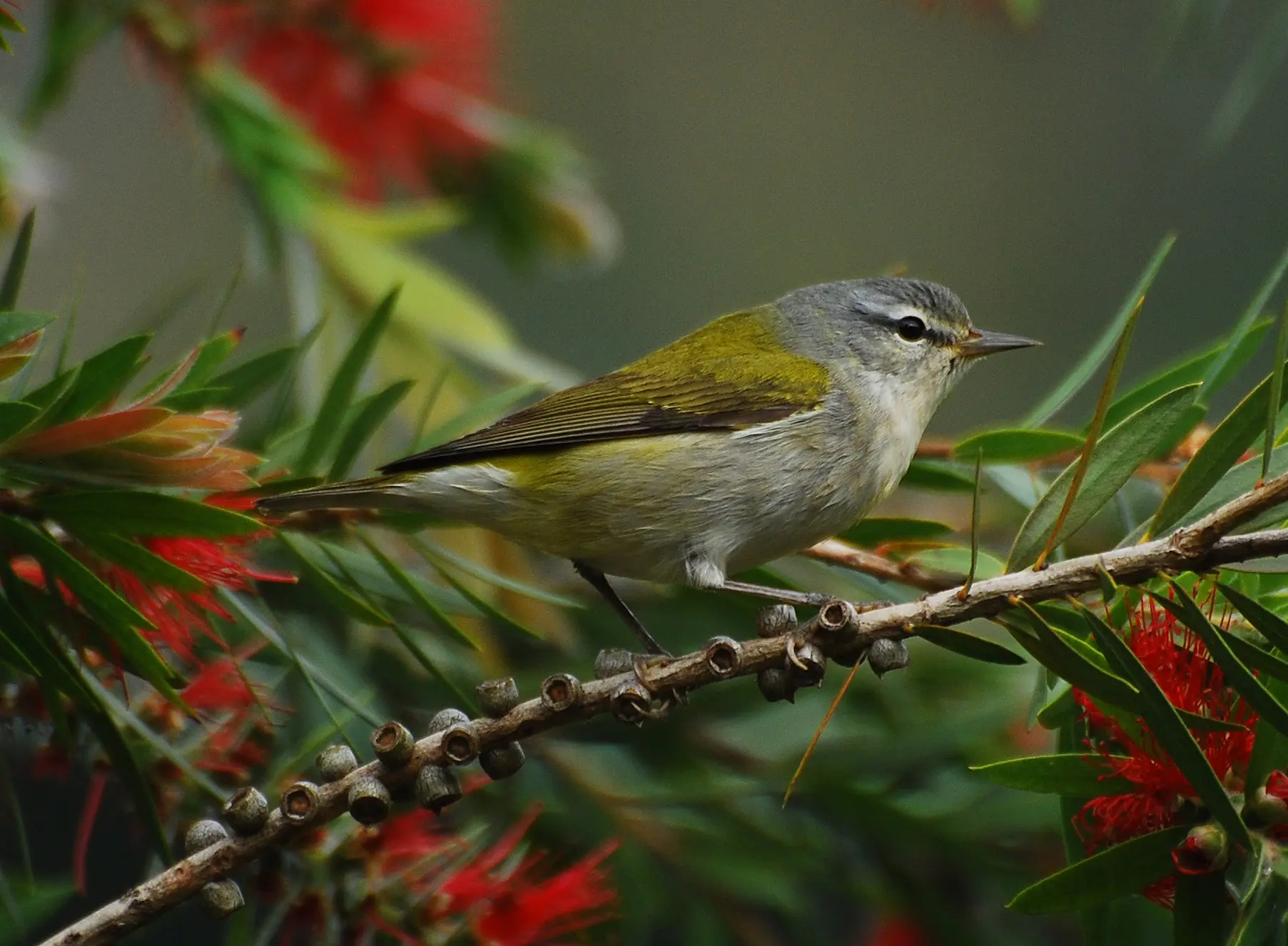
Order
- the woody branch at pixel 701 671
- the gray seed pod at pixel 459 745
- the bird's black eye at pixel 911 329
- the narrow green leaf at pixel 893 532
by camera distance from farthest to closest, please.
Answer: the bird's black eye at pixel 911 329, the narrow green leaf at pixel 893 532, the gray seed pod at pixel 459 745, the woody branch at pixel 701 671

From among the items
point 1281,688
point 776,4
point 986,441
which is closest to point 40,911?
point 986,441

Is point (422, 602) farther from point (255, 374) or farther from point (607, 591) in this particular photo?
point (607, 591)

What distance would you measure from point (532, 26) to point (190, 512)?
837 cm

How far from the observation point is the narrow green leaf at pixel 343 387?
1810 millimetres

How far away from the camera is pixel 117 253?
6762 mm

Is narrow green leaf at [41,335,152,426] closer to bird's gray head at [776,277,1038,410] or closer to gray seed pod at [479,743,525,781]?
gray seed pod at [479,743,525,781]

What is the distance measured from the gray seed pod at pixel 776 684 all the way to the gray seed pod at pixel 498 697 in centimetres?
28

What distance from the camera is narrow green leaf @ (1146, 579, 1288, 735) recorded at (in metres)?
1.11

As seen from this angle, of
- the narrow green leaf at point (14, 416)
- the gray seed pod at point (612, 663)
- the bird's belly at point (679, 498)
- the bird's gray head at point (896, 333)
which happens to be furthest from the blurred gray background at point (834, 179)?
the narrow green leaf at point (14, 416)

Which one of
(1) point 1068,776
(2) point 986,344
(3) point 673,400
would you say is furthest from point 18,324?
(2) point 986,344

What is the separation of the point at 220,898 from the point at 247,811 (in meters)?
0.09

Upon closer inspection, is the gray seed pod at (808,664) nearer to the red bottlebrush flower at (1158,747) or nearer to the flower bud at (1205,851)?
the red bottlebrush flower at (1158,747)

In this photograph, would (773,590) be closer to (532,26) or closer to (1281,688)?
(1281,688)

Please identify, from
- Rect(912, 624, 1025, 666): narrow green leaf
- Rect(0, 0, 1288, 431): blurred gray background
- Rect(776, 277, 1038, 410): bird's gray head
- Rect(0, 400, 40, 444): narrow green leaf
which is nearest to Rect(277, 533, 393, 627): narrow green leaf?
Rect(0, 400, 40, 444): narrow green leaf
